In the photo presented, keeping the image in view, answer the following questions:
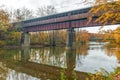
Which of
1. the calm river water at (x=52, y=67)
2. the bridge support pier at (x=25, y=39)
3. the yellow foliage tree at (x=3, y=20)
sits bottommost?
the calm river water at (x=52, y=67)

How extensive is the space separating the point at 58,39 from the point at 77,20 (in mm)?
35150

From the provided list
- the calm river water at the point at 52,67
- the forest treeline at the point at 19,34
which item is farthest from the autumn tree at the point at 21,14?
the calm river water at the point at 52,67

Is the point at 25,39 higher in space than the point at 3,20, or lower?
lower

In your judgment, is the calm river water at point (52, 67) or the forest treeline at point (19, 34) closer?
the calm river water at point (52, 67)

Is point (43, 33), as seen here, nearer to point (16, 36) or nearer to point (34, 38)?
point (34, 38)

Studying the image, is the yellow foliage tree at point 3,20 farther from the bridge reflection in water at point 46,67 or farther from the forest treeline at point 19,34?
the bridge reflection in water at point 46,67

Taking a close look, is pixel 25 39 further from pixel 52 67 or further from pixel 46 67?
pixel 52 67

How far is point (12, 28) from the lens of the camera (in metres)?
87.1

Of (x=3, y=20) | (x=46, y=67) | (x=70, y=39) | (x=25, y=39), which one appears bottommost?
(x=46, y=67)

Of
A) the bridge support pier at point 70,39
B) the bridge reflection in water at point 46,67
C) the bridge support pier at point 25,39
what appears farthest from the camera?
the bridge support pier at point 25,39

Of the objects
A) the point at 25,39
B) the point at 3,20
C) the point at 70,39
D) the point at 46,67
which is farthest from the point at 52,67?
the point at 25,39

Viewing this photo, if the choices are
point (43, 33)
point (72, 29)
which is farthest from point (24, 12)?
point (72, 29)

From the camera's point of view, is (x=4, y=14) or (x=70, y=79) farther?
(x=4, y=14)

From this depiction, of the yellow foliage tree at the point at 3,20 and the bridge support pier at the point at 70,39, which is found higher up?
the yellow foliage tree at the point at 3,20
